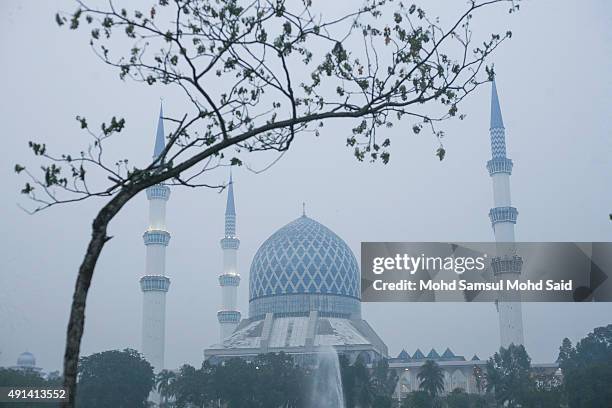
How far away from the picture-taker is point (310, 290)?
83.7 m

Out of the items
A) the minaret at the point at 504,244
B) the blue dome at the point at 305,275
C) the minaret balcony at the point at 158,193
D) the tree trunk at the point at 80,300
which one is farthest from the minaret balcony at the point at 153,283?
the tree trunk at the point at 80,300

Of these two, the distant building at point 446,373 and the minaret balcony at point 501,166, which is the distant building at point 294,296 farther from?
the minaret balcony at point 501,166

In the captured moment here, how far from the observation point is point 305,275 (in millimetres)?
83938

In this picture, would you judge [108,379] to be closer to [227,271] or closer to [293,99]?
[227,271]

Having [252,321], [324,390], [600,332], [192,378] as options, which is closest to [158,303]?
[192,378]

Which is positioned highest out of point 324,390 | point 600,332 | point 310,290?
point 310,290

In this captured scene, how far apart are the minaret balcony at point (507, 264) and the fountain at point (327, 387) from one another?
47.0 ft

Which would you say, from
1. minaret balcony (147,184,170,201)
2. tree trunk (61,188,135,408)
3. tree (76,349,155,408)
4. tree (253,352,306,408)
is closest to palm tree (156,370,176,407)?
tree (76,349,155,408)

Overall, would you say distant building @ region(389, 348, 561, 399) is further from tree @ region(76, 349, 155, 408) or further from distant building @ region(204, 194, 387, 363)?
tree @ region(76, 349, 155, 408)

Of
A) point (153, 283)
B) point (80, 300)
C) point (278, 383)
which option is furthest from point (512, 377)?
point (80, 300)

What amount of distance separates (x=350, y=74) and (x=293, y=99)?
3.44 feet

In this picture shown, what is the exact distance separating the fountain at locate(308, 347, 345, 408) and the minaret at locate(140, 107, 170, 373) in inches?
523

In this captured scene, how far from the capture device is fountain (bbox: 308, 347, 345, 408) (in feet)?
200

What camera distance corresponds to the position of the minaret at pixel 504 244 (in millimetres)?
59844
